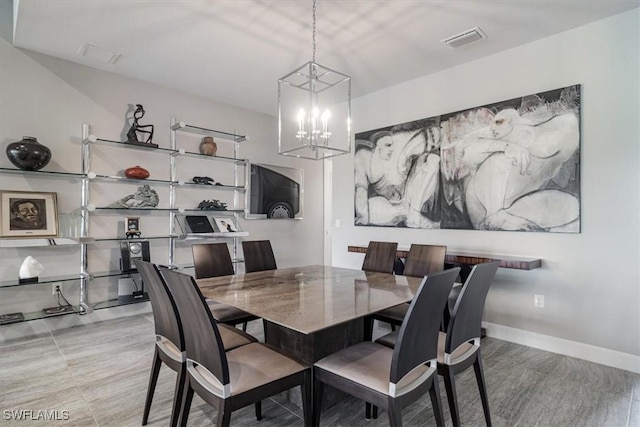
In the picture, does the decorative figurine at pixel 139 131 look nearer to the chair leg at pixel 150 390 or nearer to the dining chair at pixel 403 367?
the chair leg at pixel 150 390

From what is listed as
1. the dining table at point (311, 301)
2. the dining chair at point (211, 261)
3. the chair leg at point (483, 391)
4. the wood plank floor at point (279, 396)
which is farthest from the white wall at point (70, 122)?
the chair leg at point (483, 391)

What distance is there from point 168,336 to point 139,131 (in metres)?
3.02

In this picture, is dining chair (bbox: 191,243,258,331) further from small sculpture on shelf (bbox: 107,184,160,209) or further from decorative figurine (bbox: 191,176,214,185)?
decorative figurine (bbox: 191,176,214,185)

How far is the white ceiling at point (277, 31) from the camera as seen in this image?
2729 millimetres

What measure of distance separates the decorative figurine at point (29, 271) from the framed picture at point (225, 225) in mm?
1967

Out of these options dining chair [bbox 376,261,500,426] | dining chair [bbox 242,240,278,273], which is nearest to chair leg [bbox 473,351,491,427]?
dining chair [bbox 376,261,500,426]

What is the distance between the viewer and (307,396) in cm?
170

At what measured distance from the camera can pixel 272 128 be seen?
566cm

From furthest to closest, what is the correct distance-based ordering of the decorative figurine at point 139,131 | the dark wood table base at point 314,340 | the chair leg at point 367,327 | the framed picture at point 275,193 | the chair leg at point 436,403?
the framed picture at point 275,193
the decorative figurine at point 139,131
the chair leg at point 367,327
the dark wood table base at point 314,340
the chair leg at point 436,403

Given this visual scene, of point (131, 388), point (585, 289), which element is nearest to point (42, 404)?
point (131, 388)

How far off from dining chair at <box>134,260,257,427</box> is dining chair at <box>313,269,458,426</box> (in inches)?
23.7

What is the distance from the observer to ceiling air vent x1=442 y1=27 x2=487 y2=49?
310 cm

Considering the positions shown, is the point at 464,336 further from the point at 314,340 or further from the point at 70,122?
the point at 70,122

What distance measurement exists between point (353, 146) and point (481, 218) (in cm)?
206
